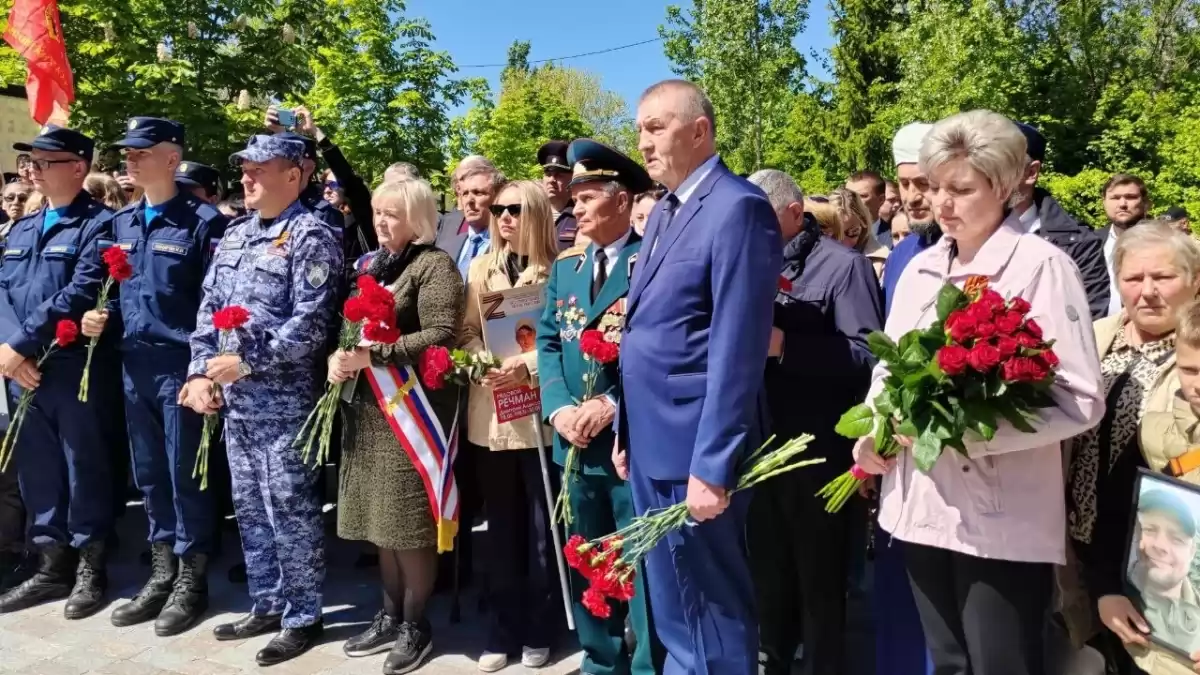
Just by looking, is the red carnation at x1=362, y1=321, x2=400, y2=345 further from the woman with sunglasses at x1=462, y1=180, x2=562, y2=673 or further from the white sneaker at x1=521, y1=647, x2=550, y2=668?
the white sneaker at x1=521, y1=647, x2=550, y2=668

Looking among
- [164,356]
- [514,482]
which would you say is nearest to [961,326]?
[514,482]

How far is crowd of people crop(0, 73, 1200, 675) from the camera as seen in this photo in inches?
94.9

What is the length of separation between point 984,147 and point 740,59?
22495 mm

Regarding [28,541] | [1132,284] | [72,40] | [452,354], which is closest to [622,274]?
[452,354]

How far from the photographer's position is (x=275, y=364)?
426 cm

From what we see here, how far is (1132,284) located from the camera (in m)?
2.77

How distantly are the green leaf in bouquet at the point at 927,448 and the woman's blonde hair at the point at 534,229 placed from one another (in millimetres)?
2313

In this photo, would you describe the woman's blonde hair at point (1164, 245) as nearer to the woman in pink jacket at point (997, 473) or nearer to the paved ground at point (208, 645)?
the woman in pink jacket at point (997, 473)

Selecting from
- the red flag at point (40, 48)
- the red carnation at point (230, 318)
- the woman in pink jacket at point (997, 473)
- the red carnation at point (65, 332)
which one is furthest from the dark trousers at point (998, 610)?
the red flag at point (40, 48)

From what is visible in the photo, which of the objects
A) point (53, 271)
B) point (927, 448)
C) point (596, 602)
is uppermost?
point (53, 271)

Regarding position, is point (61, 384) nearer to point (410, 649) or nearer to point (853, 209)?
point (410, 649)

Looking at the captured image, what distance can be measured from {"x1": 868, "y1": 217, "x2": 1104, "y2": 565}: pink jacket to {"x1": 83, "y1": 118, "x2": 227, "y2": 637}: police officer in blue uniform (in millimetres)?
3798

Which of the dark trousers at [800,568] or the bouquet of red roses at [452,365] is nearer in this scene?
the dark trousers at [800,568]

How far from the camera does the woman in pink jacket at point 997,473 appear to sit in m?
2.27
